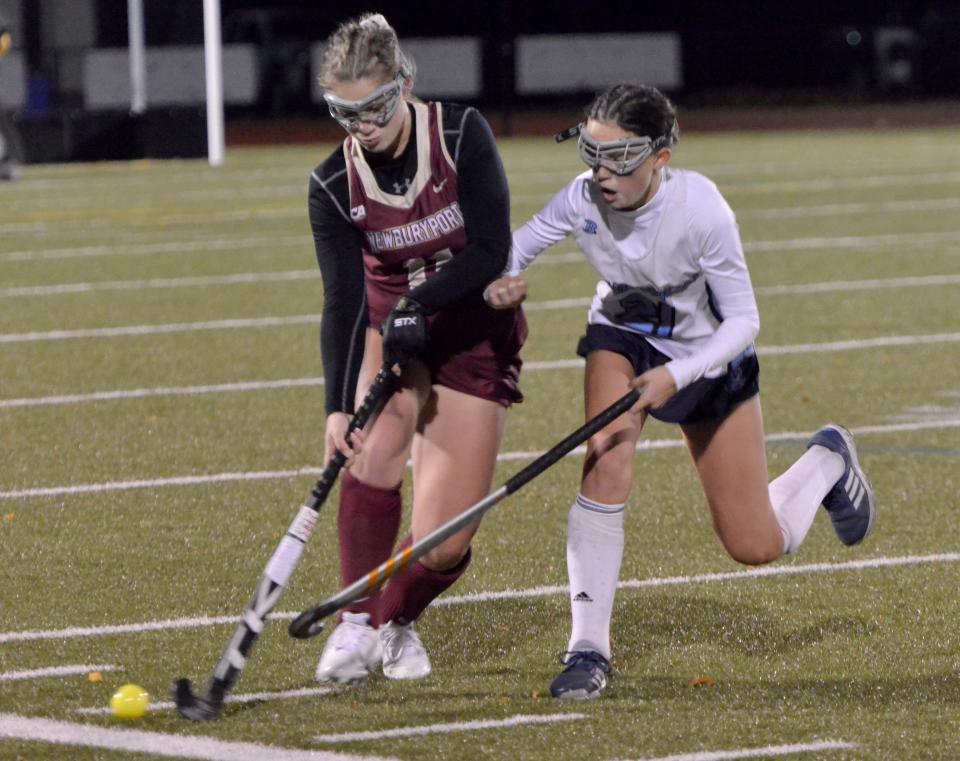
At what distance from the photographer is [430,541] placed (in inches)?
175

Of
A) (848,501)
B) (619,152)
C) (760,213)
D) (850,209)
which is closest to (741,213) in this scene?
(760,213)

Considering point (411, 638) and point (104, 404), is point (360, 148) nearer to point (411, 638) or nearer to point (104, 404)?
point (411, 638)

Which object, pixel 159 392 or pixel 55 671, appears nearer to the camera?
pixel 55 671

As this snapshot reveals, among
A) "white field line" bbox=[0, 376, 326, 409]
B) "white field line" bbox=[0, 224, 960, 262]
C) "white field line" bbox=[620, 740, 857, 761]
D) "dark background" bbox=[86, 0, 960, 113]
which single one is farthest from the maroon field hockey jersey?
"dark background" bbox=[86, 0, 960, 113]

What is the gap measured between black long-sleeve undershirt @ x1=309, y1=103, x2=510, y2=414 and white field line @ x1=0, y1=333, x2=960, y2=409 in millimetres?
4096

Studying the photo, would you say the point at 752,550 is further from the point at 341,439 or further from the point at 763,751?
the point at 341,439

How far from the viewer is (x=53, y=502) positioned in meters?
6.61

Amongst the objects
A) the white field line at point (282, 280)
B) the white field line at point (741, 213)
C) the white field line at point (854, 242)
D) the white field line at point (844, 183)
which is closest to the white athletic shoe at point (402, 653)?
the white field line at point (282, 280)

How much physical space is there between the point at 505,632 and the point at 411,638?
1.28 ft

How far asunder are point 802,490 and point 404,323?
133 cm

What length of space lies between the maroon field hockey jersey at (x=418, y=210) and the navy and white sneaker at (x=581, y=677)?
95cm

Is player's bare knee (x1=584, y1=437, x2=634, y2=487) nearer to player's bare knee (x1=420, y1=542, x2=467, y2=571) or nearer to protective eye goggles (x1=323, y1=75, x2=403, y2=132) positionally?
player's bare knee (x1=420, y1=542, x2=467, y2=571)

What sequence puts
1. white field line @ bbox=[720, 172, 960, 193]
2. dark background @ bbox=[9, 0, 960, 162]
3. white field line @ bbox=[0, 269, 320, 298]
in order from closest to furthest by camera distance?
white field line @ bbox=[0, 269, 320, 298] → white field line @ bbox=[720, 172, 960, 193] → dark background @ bbox=[9, 0, 960, 162]

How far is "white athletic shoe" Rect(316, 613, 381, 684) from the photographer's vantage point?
4.51 m
